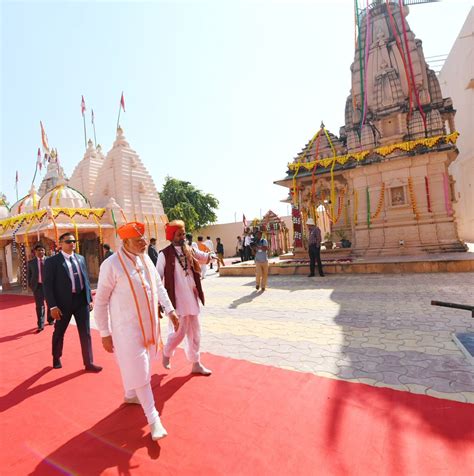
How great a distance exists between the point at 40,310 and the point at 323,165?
1257cm

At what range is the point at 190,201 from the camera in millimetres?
33188

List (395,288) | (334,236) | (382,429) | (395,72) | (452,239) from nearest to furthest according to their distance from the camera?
(382,429) < (395,288) < (452,239) < (395,72) < (334,236)

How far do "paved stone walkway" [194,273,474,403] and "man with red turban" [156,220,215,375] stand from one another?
714 millimetres

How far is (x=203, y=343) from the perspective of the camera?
4496 millimetres

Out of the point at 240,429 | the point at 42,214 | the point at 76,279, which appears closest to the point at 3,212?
the point at 42,214

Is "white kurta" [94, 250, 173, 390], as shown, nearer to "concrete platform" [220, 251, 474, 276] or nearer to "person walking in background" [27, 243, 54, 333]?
"person walking in background" [27, 243, 54, 333]

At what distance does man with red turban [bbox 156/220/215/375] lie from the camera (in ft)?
11.0

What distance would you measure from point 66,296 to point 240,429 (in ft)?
9.58

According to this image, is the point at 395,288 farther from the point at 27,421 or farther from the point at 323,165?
the point at 323,165

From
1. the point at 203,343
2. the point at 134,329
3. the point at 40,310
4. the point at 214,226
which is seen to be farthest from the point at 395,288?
the point at 214,226

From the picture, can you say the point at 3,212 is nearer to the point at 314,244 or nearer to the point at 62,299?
the point at 314,244

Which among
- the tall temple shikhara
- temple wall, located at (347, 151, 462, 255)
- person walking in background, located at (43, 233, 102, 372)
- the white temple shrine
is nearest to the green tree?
the white temple shrine

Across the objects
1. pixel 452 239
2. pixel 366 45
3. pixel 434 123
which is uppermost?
pixel 366 45

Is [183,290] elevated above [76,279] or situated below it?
below
